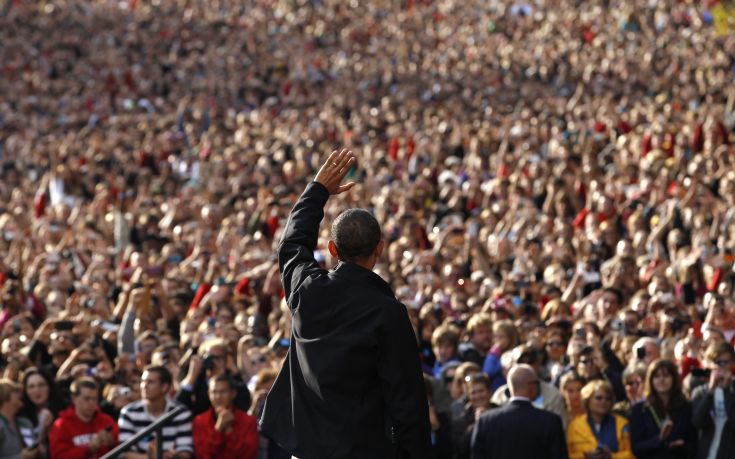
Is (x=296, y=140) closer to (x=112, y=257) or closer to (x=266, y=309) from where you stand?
(x=112, y=257)

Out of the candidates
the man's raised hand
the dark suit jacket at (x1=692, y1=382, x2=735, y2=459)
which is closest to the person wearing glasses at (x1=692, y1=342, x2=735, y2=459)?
the dark suit jacket at (x1=692, y1=382, x2=735, y2=459)

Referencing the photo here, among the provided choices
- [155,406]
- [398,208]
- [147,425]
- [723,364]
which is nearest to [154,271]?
[398,208]

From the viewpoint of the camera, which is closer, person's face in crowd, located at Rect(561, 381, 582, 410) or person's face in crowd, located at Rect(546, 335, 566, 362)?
person's face in crowd, located at Rect(561, 381, 582, 410)

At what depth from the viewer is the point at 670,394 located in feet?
32.8

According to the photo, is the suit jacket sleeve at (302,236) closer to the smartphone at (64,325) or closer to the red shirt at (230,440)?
the red shirt at (230,440)

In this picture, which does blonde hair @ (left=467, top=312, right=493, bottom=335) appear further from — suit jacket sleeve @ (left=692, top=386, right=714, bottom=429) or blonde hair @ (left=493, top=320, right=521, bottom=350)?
suit jacket sleeve @ (left=692, top=386, right=714, bottom=429)

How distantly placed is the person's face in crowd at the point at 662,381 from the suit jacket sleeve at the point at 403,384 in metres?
4.90

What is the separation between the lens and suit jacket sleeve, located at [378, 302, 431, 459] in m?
5.33

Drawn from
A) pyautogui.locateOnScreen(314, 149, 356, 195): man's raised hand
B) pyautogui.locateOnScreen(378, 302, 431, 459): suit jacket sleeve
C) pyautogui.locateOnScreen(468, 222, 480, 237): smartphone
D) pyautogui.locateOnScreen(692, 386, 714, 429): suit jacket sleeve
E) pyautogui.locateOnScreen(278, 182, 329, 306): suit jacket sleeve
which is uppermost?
pyautogui.locateOnScreen(314, 149, 356, 195): man's raised hand

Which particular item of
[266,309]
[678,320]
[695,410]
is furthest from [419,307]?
[695,410]

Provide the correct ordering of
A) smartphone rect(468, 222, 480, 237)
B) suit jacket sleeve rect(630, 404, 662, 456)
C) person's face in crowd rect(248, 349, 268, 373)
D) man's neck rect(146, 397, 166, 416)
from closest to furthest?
suit jacket sleeve rect(630, 404, 662, 456)
man's neck rect(146, 397, 166, 416)
person's face in crowd rect(248, 349, 268, 373)
smartphone rect(468, 222, 480, 237)

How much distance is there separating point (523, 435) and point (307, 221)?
3421mm

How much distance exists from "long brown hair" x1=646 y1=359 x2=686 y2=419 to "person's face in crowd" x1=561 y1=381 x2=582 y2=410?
438 mm

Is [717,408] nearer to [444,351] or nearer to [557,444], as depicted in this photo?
[557,444]
